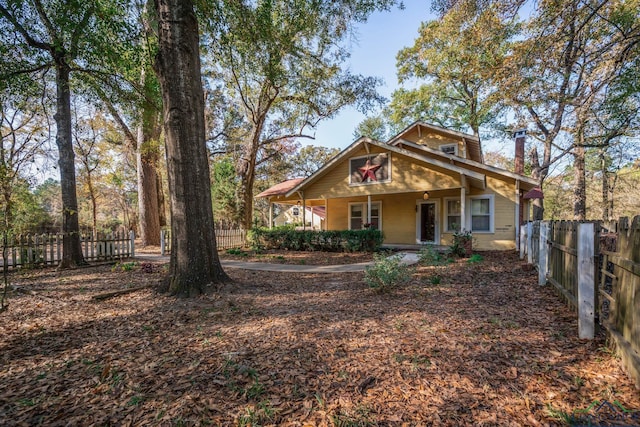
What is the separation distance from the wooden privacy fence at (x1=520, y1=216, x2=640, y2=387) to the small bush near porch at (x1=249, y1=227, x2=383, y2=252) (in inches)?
299

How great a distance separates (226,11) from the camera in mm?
7652

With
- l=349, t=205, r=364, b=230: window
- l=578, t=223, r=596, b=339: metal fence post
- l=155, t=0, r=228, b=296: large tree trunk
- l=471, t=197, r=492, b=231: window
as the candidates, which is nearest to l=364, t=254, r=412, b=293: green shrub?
l=578, t=223, r=596, b=339: metal fence post

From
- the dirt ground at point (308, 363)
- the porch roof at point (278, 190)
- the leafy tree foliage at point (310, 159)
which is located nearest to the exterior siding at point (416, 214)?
the porch roof at point (278, 190)

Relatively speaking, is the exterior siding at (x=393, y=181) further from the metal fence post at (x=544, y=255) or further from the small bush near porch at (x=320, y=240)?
the metal fence post at (x=544, y=255)

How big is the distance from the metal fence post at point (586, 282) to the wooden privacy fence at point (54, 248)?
429 inches

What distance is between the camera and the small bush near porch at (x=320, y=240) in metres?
12.1

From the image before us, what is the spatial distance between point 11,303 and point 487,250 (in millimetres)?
Result: 14358

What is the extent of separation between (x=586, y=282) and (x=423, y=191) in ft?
32.7

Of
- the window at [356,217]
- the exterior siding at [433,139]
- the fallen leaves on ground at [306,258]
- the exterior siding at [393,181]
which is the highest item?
the exterior siding at [433,139]

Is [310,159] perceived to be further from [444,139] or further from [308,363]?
[308,363]

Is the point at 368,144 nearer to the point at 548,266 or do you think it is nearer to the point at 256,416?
the point at 548,266

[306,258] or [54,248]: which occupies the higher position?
[54,248]

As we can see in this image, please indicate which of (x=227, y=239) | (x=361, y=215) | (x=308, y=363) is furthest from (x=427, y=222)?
(x=308, y=363)

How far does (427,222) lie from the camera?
13891 millimetres
